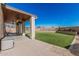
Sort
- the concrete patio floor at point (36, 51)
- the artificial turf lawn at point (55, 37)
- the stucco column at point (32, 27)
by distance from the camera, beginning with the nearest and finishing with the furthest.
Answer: the concrete patio floor at point (36, 51), the artificial turf lawn at point (55, 37), the stucco column at point (32, 27)

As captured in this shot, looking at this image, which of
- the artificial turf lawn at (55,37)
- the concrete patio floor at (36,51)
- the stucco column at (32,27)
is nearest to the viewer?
the concrete patio floor at (36,51)

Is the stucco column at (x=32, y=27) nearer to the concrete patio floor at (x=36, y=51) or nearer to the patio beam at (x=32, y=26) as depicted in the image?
the patio beam at (x=32, y=26)

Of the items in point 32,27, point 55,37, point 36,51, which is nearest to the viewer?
point 36,51

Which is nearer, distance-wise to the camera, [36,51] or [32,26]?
[36,51]

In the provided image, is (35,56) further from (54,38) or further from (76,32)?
(54,38)

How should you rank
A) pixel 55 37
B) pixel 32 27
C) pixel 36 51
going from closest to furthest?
pixel 36 51 → pixel 55 37 → pixel 32 27

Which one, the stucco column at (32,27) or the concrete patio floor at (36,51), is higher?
the stucco column at (32,27)

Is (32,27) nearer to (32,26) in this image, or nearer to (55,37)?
(32,26)

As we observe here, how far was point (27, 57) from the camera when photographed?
449 cm

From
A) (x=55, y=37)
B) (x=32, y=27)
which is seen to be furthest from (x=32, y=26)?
(x=55, y=37)

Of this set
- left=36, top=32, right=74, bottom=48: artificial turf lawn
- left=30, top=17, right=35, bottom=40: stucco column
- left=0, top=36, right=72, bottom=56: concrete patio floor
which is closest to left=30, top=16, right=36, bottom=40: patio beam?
left=30, top=17, right=35, bottom=40: stucco column

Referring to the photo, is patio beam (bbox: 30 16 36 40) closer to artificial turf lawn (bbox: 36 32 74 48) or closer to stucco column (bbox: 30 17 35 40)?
stucco column (bbox: 30 17 35 40)

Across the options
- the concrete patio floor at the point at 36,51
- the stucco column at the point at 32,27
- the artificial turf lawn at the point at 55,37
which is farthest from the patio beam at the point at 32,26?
the concrete patio floor at the point at 36,51

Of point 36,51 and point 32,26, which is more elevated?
point 32,26
